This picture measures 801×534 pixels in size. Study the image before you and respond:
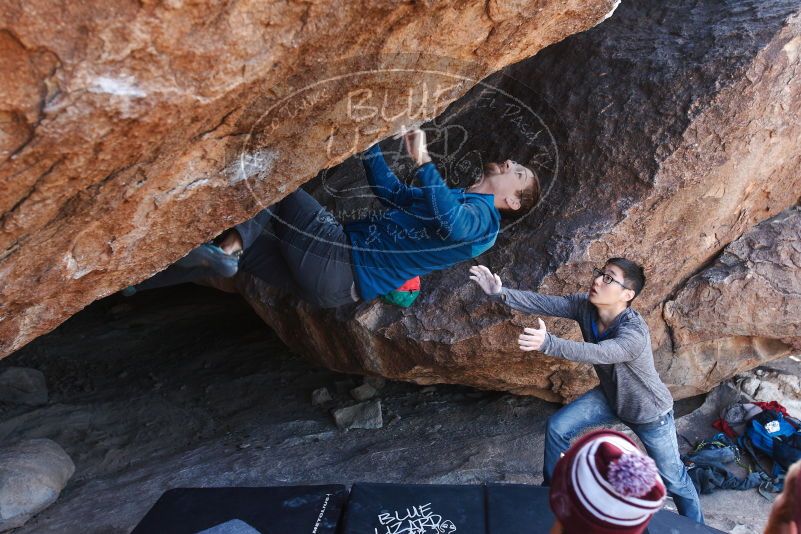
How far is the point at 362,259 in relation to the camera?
2.94 meters

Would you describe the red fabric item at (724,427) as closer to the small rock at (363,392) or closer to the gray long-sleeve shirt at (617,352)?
the gray long-sleeve shirt at (617,352)

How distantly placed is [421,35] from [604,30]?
1840 millimetres

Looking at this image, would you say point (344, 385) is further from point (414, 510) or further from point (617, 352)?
point (617, 352)

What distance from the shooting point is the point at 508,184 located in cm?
300

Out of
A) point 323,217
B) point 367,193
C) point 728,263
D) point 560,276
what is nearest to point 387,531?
point 323,217

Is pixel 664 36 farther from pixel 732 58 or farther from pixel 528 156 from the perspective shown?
pixel 528 156

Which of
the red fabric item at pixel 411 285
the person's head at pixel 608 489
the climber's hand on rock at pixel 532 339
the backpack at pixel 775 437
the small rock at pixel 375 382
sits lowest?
the backpack at pixel 775 437

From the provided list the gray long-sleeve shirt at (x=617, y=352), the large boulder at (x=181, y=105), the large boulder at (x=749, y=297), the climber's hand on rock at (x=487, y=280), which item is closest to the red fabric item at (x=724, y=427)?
the large boulder at (x=749, y=297)

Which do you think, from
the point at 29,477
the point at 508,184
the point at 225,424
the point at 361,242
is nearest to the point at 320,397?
the point at 225,424

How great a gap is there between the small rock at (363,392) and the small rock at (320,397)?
167 millimetres

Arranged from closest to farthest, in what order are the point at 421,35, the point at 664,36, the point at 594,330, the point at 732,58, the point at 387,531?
1. the point at 421,35
2. the point at 387,531
3. the point at 594,330
4. the point at 732,58
5. the point at 664,36

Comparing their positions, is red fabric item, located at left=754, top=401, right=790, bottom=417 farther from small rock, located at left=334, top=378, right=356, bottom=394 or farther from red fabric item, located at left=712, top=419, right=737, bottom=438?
small rock, located at left=334, top=378, right=356, bottom=394

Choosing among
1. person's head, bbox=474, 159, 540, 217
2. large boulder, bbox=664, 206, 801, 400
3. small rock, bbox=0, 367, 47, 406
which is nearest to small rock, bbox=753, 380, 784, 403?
large boulder, bbox=664, 206, 801, 400

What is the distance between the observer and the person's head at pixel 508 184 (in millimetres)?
2973
